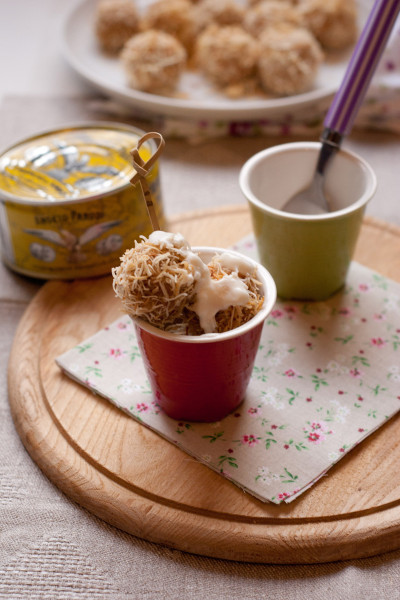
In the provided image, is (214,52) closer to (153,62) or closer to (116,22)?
(153,62)

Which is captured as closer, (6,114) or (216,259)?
(216,259)

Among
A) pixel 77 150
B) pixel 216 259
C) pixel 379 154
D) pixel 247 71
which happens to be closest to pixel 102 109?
pixel 247 71

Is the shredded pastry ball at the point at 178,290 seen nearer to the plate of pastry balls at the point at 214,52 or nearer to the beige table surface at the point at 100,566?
the beige table surface at the point at 100,566

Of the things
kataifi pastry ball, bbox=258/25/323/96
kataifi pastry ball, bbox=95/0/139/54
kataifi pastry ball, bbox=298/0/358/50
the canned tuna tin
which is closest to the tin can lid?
the canned tuna tin

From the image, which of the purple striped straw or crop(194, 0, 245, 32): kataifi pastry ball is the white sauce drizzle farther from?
crop(194, 0, 245, 32): kataifi pastry ball

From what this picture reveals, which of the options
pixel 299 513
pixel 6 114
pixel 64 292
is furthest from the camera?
pixel 6 114

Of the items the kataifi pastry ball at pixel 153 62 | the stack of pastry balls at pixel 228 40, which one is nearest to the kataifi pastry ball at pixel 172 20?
the stack of pastry balls at pixel 228 40

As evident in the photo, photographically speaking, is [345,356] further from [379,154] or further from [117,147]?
[379,154]
